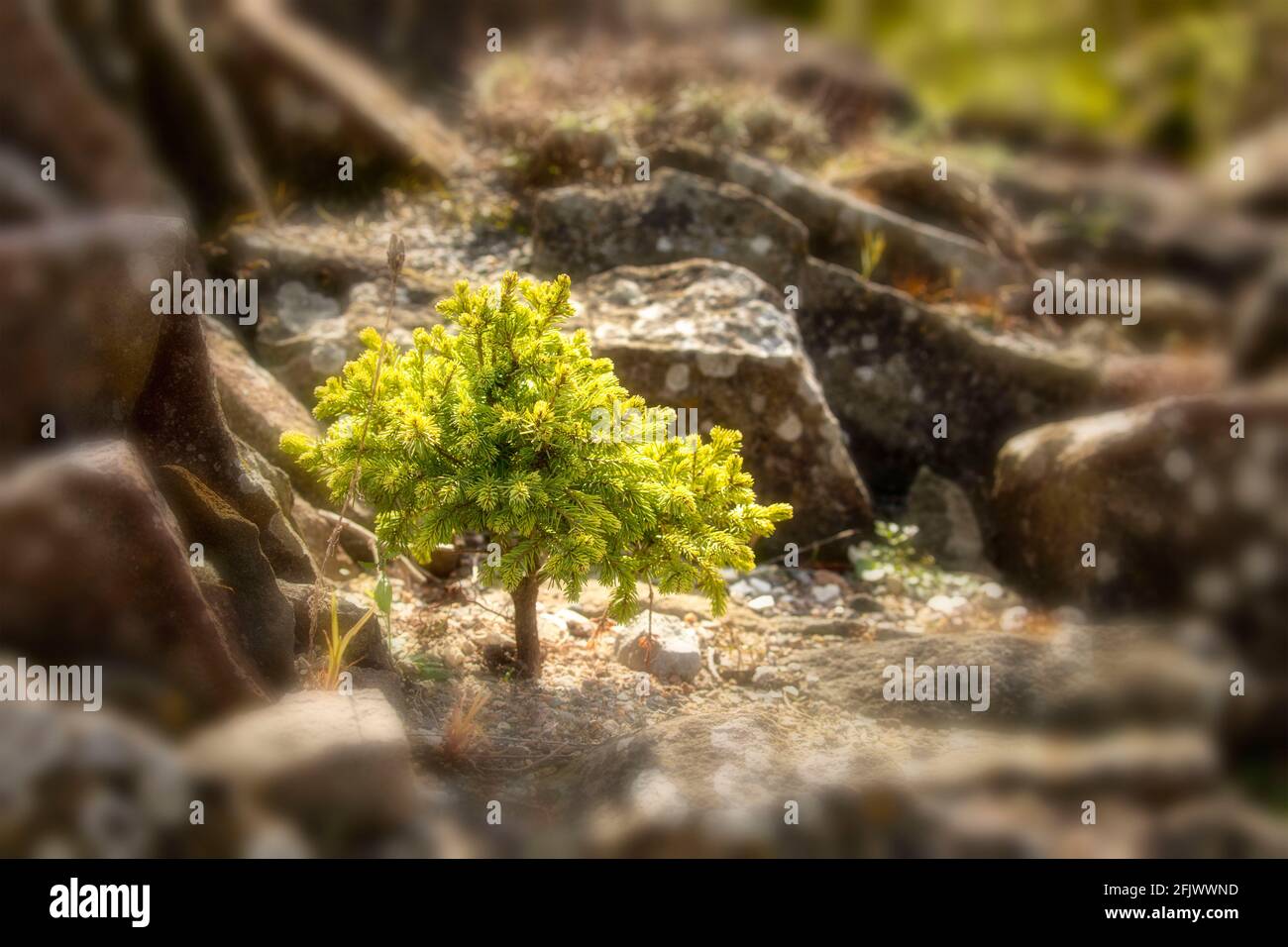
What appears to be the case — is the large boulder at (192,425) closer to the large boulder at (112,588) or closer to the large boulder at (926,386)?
the large boulder at (112,588)

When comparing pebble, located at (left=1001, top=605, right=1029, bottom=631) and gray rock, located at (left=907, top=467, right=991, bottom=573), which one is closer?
pebble, located at (left=1001, top=605, right=1029, bottom=631)

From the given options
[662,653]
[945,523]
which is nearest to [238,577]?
[662,653]

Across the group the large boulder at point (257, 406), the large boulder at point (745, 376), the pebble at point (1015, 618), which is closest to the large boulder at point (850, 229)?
the large boulder at point (745, 376)

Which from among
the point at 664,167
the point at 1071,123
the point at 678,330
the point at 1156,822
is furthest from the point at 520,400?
the point at 664,167

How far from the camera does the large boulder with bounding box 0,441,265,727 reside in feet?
7.02

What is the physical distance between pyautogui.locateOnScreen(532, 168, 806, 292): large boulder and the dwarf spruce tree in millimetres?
2519

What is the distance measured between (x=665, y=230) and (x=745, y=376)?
142 cm

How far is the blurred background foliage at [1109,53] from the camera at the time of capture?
10.9 feet

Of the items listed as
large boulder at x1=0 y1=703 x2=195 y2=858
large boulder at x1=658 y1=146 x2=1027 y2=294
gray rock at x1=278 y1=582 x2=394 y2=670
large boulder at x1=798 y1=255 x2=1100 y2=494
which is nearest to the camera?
large boulder at x1=0 y1=703 x2=195 y2=858

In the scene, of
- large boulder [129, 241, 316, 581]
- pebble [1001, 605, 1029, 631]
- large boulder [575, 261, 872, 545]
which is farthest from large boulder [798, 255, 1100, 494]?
large boulder [129, 241, 316, 581]

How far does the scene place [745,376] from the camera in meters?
4.88

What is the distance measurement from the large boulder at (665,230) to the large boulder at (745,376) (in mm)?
614

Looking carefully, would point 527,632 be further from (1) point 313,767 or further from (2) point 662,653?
(1) point 313,767

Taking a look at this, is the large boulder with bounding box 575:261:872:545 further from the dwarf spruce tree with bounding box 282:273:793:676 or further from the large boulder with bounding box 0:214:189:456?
the large boulder with bounding box 0:214:189:456
